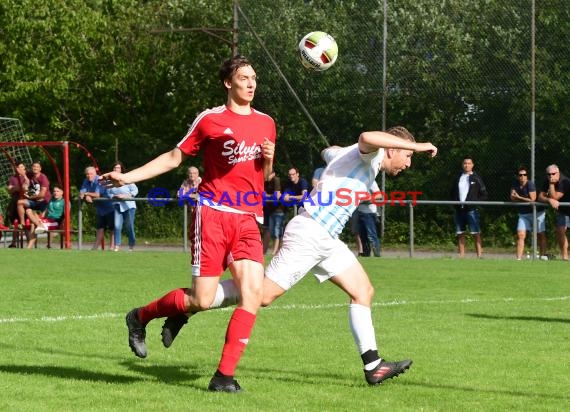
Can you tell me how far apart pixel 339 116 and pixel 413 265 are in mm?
6692

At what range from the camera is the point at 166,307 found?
7820mm

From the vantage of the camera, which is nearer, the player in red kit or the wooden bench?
the player in red kit

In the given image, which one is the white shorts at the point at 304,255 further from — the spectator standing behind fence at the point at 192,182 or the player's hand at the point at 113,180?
the spectator standing behind fence at the point at 192,182

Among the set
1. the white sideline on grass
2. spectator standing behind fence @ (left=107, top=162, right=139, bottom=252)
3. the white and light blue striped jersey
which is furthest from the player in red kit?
spectator standing behind fence @ (left=107, top=162, right=139, bottom=252)

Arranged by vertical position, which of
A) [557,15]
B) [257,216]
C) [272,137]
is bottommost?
[257,216]

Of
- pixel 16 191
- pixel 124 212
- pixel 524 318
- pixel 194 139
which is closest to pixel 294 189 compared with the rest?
pixel 124 212

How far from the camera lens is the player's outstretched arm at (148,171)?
738 centimetres

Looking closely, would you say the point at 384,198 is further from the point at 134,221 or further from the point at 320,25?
the point at 134,221

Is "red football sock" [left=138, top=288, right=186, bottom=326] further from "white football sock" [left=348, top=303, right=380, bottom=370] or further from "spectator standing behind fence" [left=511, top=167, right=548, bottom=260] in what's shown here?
"spectator standing behind fence" [left=511, top=167, right=548, bottom=260]

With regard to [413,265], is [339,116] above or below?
above

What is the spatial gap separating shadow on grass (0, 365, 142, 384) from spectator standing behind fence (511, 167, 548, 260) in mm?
15605

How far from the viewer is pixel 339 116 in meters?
26.6

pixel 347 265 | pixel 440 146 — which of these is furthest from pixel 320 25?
pixel 347 265

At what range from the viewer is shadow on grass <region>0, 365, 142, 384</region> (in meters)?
7.81
